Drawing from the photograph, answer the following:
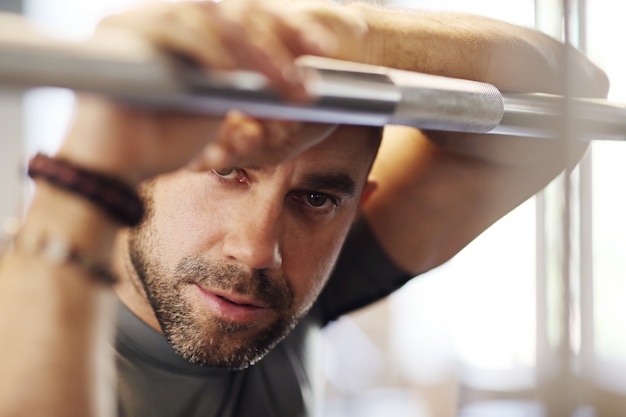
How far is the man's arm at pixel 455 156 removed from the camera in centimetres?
88

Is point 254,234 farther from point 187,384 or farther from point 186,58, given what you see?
point 186,58

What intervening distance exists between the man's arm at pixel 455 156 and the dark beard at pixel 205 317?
28 cm

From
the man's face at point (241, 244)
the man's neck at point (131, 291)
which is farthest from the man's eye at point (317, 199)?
the man's neck at point (131, 291)

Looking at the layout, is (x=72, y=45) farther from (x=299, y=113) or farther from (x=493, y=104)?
(x=493, y=104)

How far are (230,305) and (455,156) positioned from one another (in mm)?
395

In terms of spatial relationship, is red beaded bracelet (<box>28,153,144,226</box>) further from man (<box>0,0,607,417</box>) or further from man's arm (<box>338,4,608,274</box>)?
man's arm (<box>338,4,608,274</box>)

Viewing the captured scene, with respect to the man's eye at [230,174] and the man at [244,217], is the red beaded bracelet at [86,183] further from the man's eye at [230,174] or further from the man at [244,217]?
the man's eye at [230,174]

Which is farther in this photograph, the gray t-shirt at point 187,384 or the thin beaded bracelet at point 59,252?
the gray t-shirt at point 187,384

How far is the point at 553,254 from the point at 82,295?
31 centimetres

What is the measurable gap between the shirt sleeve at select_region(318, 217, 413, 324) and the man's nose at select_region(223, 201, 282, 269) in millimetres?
337

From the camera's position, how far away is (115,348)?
93cm

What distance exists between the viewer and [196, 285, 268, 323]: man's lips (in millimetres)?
871

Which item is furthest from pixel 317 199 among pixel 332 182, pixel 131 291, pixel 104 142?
pixel 104 142

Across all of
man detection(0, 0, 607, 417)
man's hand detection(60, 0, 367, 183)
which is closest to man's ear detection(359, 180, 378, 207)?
man detection(0, 0, 607, 417)
